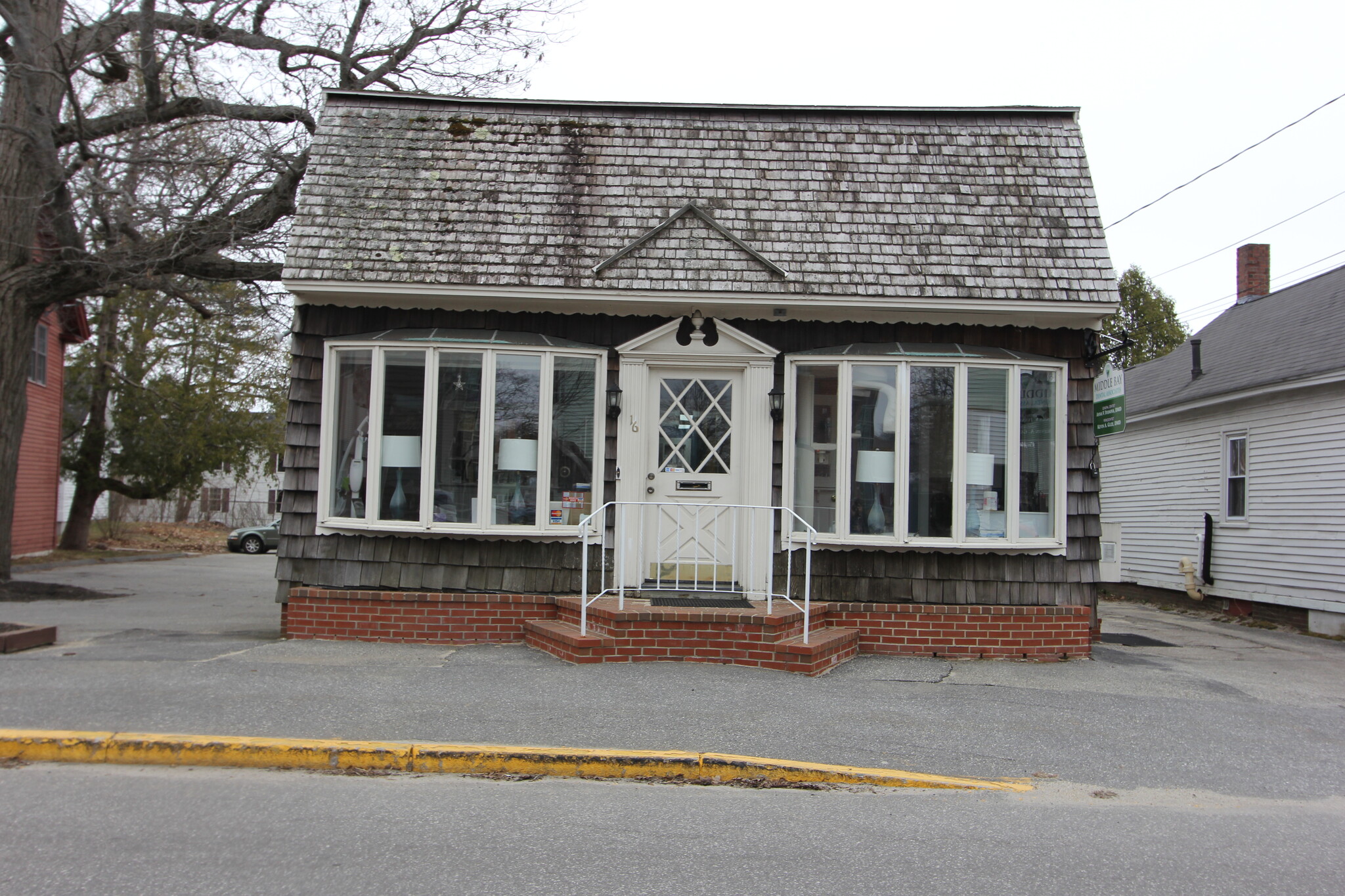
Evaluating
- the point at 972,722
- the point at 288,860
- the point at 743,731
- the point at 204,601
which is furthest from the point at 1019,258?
the point at 204,601

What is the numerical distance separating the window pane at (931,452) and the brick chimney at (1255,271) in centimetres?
1403

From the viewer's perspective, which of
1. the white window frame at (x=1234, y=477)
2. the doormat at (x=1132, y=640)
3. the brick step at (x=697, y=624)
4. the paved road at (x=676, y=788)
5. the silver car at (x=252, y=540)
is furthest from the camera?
the silver car at (x=252, y=540)

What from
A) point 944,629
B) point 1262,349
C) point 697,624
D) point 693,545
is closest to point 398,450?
point 693,545

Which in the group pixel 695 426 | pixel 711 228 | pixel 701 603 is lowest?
pixel 701 603

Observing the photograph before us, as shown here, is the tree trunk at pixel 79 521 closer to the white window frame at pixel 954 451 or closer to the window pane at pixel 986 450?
the white window frame at pixel 954 451

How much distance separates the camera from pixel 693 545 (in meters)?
8.93

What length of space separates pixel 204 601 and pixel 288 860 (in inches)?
418

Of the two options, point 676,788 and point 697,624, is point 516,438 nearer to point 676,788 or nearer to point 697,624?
point 697,624

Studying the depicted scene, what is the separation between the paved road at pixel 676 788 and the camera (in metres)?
4.09

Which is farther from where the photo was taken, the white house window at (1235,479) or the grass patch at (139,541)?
the grass patch at (139,541)

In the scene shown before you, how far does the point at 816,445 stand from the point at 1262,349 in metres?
10.6

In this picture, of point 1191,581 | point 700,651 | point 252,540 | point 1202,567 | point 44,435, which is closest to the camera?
point 700,651

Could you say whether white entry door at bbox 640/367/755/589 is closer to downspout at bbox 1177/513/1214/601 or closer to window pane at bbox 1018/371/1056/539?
window pane at bbox 1018/371/1056/539

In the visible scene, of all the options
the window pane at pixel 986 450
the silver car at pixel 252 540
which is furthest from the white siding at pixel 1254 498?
the silver car at pixel 252 540
